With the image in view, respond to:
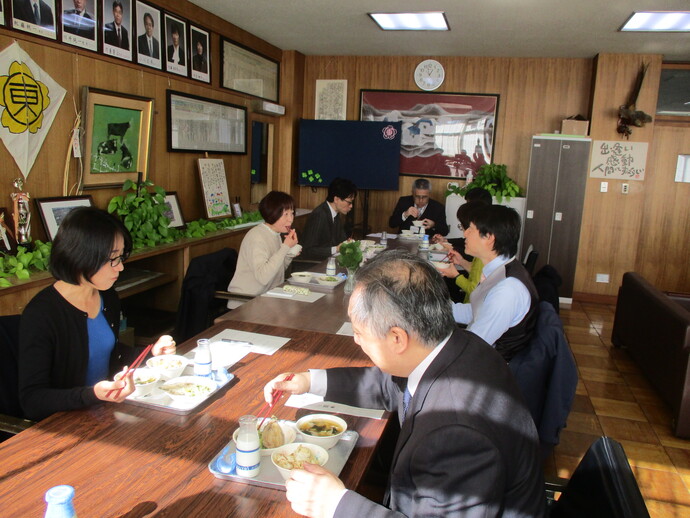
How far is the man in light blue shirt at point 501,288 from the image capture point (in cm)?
232

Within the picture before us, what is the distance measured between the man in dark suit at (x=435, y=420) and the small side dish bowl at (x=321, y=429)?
0.23m

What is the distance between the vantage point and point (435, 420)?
110cm

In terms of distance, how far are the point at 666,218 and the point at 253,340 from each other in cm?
609

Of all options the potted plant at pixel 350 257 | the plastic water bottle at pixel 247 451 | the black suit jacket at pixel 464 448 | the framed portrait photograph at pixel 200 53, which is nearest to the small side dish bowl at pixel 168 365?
Result: the plastic water bottle at pixel 247 451

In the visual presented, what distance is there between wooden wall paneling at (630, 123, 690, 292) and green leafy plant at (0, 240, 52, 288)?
6.28 m

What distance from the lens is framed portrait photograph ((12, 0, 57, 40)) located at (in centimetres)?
308

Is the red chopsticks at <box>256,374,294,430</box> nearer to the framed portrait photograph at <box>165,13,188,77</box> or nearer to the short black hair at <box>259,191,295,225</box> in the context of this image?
the short black hair at <box>259,191,295,225</box>

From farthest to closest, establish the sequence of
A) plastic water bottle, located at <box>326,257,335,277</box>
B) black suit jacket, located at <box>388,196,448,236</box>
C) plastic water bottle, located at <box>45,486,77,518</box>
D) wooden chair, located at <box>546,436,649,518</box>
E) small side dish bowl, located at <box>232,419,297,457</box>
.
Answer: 1. black suit jacket, located at <box>388,196,448,236</box>
2. plastic water bottle, located at <box>326,257,335,277</box>
3. small side dish bowl, located at <box>232,419,297,457</box>
4. wooden chair, located at <box>546,436,649,518</box>
5. plastic water bottle, located at <box>45,486,77,518</box>

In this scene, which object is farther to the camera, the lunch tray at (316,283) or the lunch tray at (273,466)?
the lunch tray at (316,283)

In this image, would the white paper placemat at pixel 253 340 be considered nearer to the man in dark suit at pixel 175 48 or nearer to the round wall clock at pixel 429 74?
the man in dark suit at pixel 175 48

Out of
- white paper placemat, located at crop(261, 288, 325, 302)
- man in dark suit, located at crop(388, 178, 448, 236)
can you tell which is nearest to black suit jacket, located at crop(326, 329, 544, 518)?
white paper placemat, located at crop(261, 288, 325, 302)

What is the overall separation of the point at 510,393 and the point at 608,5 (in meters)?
4.25

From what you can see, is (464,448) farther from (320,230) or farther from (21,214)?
(320,230)

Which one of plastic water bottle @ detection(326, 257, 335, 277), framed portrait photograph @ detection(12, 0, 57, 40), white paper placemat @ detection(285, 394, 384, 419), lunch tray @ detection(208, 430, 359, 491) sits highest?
framed portrait photograph @ detection(12, 0, 57, 40)
